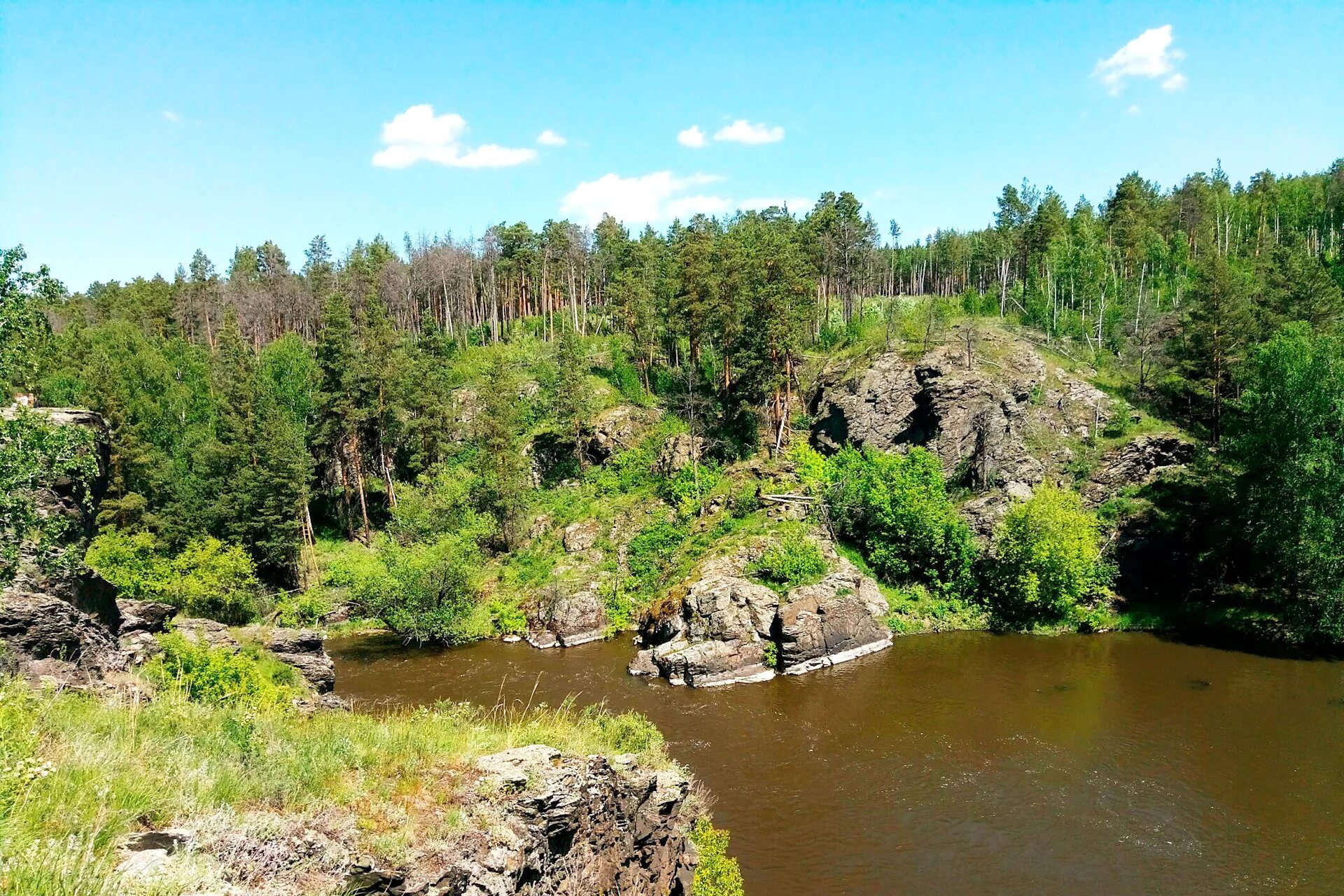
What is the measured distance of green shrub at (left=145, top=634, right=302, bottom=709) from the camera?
1636 cm

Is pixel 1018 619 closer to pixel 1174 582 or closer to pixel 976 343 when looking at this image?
pixel 1174 582

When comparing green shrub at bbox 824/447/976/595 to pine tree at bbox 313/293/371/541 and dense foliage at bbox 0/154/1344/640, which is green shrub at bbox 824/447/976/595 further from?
pine tree at bbox 313/293/371/541

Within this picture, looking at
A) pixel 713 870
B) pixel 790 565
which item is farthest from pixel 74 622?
pixel 790 565

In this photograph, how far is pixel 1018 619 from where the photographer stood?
3700cm

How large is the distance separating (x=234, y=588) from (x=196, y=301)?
59995 millimetres

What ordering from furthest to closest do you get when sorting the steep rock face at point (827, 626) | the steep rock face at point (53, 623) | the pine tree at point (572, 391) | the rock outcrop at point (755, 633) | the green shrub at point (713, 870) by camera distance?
the pine tree at point (572, 391) → the steep rock face at point (827, 626) → the rock outcrop at point (755, 633) → the green shrub at point (713, 870) → the steep rock face at point (53, 623)

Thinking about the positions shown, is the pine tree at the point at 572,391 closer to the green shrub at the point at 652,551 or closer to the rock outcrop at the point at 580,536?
the rock outcrop at the point at 580,536

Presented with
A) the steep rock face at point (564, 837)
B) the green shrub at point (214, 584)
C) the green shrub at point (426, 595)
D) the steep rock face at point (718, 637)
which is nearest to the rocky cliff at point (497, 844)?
the steep rock face at point (564, 837)

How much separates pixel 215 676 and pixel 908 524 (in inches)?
1329

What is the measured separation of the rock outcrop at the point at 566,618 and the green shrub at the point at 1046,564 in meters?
21.2

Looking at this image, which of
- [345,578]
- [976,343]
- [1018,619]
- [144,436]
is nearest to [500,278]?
[144,436]

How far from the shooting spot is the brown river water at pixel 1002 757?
1817 centimetres

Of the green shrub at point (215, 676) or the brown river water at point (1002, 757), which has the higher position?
the green shrub at point (215, 676)

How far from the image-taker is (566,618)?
3881cm
